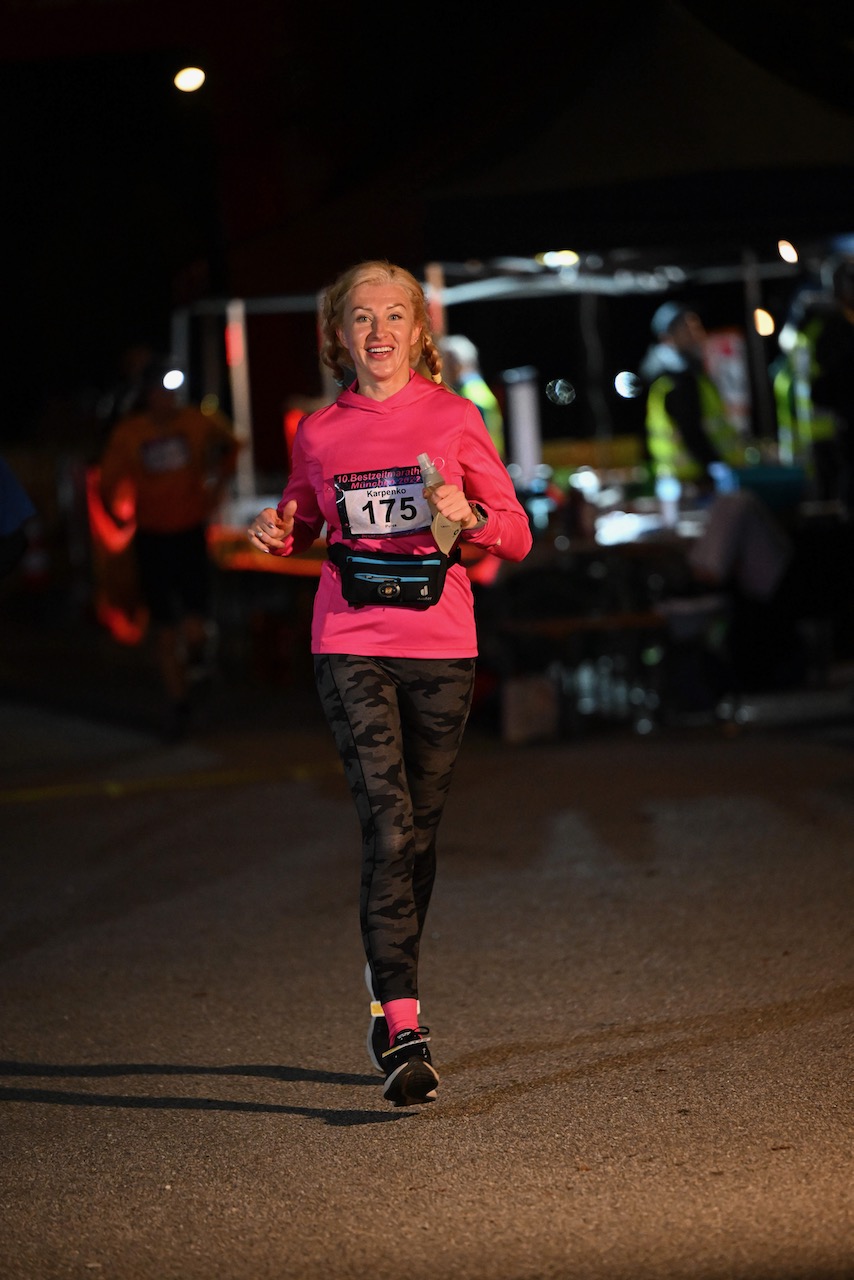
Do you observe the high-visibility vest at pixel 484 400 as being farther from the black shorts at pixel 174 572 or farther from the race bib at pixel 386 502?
the race bib at pixel 386 502

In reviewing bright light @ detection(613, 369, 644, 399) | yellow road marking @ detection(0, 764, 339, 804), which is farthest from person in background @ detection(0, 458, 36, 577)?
bright light @ detection(613, 369, 644, 399)

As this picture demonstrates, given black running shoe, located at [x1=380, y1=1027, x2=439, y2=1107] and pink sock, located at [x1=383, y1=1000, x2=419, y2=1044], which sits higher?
pink sock, located at [x1=383, y1=1000, x2=419, y2=1044]

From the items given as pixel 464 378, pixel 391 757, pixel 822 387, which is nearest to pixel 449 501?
pixel 391 757

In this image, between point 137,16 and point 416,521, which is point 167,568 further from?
point 416,521

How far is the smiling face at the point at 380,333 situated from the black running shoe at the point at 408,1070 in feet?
5.02

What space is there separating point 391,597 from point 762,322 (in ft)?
35.3

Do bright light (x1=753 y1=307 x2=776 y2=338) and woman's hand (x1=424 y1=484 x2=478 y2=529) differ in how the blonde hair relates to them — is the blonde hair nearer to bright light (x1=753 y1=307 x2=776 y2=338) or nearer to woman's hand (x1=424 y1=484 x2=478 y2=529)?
woman's hand (x1=424 y1=484 x2=478 y2=529)

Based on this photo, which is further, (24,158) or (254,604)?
(24,158)

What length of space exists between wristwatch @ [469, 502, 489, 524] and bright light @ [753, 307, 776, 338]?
31.5ft

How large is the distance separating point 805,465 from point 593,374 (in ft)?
14.1

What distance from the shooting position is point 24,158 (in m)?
35.6

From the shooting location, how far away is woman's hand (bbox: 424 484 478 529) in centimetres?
434

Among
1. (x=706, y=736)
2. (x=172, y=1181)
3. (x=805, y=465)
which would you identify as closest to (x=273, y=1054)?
(x=172, y=1181)

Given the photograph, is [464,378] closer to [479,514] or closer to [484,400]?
[484,400]
